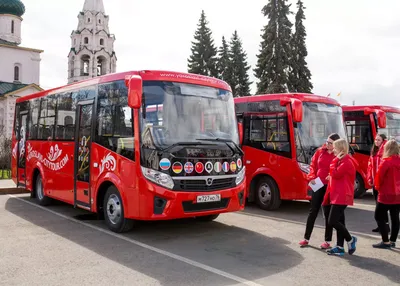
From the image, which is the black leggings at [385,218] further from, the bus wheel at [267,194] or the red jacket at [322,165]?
the bus wheel at [267,194]

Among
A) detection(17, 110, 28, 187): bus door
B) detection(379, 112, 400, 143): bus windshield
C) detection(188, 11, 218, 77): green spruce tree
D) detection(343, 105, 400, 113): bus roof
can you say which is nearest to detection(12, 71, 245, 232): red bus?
detection(17, 110, 28, 187): bus door

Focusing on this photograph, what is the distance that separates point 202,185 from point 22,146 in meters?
7.39

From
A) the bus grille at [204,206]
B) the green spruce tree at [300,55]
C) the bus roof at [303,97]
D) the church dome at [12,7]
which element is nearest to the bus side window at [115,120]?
the bus grille at [204,206]

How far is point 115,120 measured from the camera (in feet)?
25.7

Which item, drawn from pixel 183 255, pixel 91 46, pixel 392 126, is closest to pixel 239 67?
pixel 91 46

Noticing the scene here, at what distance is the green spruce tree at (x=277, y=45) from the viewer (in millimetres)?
38062

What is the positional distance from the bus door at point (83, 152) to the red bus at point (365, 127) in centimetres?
873

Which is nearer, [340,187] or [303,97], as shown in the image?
[340,187]

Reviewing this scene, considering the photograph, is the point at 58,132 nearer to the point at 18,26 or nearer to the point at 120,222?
the point at 120,222

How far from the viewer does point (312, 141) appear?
33.8 feet

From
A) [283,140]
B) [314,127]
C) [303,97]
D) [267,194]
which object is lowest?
[267,194]

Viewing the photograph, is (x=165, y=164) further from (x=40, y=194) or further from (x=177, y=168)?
(x=40, y=194)

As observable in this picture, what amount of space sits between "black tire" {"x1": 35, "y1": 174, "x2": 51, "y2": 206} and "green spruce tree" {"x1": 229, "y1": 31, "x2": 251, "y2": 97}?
39.2 meters

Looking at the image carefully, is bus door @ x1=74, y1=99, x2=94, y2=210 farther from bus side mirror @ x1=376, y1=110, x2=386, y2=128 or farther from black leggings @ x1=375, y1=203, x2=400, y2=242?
bus side mirror @ x1=376, y1=110, x2=386, y2=128
